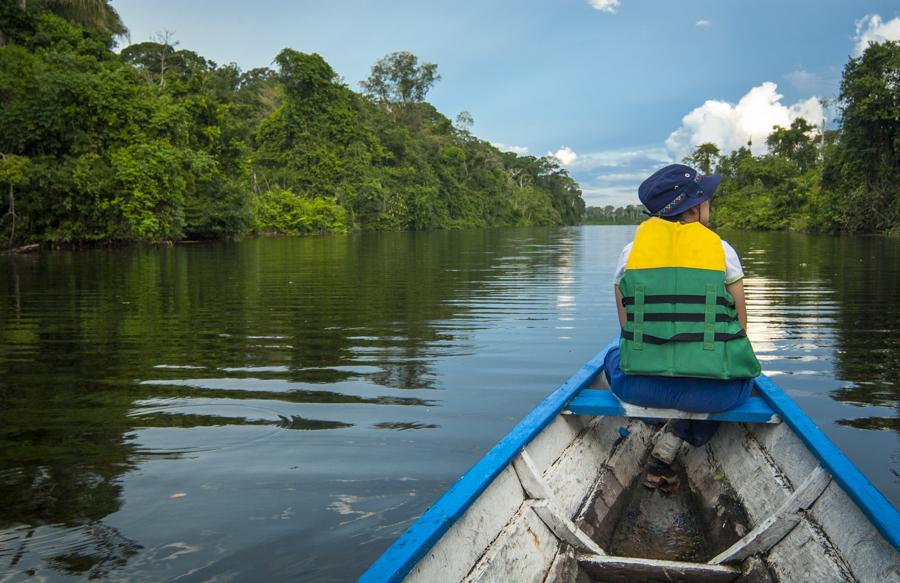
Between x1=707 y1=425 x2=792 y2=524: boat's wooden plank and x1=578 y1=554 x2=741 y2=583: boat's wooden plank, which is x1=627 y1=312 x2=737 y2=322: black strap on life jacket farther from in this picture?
x1=578 y1=554 x2=741 y2=583: boat's wooden plank

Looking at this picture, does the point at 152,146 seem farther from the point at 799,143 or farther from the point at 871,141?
the point at 799,143

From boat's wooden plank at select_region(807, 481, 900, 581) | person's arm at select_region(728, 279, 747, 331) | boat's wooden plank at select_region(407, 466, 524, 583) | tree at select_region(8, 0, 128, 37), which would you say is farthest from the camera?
tree at select_region(8, 0, 128, 37)

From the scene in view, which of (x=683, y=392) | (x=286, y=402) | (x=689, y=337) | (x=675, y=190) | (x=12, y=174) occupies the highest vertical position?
(x=12, y=174)

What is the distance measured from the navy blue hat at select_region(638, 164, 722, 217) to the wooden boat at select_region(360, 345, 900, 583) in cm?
94

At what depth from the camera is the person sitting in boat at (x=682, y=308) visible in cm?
295

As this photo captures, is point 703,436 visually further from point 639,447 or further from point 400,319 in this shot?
point 400,319

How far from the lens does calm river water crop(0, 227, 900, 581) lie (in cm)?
306

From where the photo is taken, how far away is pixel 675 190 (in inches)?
120

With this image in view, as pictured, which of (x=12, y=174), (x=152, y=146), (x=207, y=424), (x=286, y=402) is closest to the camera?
(x=207, y=424)

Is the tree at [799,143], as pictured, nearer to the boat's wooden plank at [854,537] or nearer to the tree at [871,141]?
the tree at [871,141]

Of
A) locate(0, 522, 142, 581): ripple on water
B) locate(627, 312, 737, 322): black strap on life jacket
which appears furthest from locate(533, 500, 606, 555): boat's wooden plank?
locate(0, 522, 142, 581): ripple on water

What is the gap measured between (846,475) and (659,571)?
73cm

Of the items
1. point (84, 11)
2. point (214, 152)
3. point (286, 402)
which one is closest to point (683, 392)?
point (286, 402)

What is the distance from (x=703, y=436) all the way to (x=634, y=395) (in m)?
0.53
